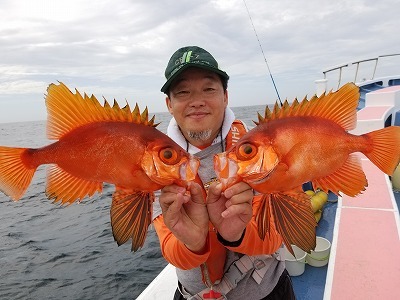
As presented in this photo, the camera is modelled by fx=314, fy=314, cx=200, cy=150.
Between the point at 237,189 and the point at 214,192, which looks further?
Answer: the point at 214,192

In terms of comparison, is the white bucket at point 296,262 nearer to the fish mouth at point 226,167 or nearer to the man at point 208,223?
the man at point 208,223

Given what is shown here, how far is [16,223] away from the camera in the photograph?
1332 cm

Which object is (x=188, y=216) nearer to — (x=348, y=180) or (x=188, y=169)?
(x=188, y=169)

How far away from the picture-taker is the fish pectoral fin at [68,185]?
167cm

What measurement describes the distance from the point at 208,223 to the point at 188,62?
105cm

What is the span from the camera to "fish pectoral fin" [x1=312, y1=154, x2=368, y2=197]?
5.54 ft

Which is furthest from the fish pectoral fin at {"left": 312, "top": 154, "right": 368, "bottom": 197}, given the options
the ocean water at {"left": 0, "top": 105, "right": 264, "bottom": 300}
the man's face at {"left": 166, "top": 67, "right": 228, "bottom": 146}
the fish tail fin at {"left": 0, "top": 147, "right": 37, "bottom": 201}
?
the ocean water at {"left": 0, "top": 105, "right": 264, "bottom": 300}

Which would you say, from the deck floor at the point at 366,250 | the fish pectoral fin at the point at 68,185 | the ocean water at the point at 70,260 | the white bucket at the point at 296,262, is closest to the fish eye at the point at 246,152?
the fish pectoral fin at the point at 68,185

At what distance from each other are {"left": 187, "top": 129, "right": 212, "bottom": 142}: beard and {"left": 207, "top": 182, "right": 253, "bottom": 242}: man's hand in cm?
64

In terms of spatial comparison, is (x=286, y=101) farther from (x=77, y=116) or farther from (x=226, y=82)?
(x=77, y=116)

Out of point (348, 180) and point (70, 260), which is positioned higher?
point (348, 180)

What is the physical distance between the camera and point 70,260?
966cm

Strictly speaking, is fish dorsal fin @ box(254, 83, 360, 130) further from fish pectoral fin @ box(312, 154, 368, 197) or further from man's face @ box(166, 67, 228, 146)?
man's face @ box(166, 67, 228, 146)

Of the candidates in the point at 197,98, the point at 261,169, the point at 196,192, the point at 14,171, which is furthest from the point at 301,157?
the point at 14,171
